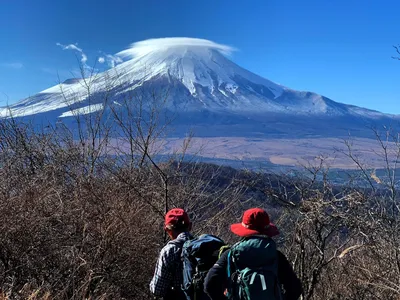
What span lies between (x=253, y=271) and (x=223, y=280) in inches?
9.4

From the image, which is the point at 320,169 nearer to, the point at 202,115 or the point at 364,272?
the point at 364,272

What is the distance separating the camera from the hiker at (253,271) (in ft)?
10.5

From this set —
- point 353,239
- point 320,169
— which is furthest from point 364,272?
point 320,169

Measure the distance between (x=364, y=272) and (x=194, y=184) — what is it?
305 cm

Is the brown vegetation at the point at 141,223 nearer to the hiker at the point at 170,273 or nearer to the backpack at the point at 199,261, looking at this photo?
the hiker at the point at 170,273

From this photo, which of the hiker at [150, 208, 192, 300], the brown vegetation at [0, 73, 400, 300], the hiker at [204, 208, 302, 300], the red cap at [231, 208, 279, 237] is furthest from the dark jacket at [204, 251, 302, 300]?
the brown vegetation at [0, 73, 400, 300]

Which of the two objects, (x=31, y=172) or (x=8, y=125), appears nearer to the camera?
(x=31, y=172)

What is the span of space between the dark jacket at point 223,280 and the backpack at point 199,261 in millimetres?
187

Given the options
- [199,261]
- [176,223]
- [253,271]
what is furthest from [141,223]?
[253,271]

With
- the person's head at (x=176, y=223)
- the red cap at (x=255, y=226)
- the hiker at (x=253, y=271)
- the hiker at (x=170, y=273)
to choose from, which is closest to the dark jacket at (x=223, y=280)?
the hiker at (x=253, y=271)

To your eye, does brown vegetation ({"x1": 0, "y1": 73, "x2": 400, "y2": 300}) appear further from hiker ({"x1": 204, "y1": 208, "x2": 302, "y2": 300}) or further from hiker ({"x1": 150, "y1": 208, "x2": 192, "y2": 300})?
hiker ({"x1": 204, "y1": 208, "x2": 302, "y2": 300})

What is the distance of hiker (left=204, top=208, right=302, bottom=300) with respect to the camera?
3.20 m

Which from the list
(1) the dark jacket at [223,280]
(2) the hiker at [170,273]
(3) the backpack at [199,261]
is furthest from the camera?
(2) the hiker at [170,273]

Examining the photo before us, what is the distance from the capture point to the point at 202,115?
196000 mm
